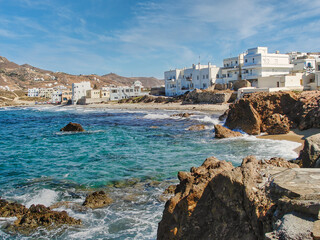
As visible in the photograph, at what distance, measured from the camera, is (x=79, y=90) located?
108m

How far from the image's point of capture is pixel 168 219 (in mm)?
6355

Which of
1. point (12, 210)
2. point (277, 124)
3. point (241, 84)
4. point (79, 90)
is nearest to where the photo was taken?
point (12, 210)

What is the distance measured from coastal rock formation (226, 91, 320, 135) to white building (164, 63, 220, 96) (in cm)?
4419

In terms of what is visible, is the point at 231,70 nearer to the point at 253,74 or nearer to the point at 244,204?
the point at 253,74

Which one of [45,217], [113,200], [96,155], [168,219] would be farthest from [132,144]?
[168,219]

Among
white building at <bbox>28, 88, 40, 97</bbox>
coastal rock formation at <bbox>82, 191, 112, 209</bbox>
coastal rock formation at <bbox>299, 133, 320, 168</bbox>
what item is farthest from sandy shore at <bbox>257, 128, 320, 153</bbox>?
white building at <bbox>28, 88, 40, 97</bbox>

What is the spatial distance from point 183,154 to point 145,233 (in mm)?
9970

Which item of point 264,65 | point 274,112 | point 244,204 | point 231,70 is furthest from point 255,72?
point 244,204

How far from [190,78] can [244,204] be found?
7460cm

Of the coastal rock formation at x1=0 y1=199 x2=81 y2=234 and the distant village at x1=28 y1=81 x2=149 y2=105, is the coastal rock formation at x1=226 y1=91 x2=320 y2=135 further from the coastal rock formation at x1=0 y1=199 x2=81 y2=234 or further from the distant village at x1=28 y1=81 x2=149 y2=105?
the distant village at x1=28 y1=81 x2=149 y2=105

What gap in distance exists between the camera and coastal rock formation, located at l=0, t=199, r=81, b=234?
30.3 ft

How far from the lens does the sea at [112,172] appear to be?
30.7 feet

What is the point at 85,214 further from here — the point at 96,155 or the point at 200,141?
the point at 200,141

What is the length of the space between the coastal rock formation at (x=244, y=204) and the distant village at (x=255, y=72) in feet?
118
